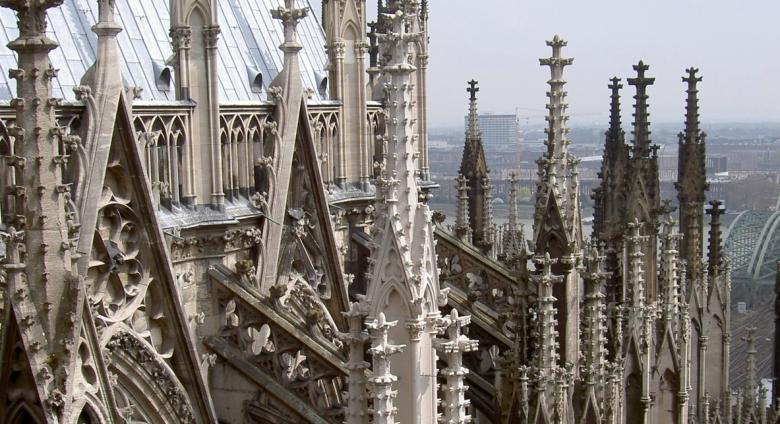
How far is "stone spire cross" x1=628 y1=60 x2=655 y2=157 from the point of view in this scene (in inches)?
963

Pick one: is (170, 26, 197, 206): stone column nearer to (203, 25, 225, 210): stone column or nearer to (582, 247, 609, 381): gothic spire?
(203, 25, 225, 210): stone column

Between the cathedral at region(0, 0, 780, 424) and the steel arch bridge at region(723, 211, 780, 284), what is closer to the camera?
the cathedral at region(0, 0, 780, 424)

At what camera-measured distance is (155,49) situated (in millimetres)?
17094

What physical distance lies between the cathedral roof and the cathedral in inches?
1.5

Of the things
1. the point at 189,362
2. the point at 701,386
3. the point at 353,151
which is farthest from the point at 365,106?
the point at 701,386

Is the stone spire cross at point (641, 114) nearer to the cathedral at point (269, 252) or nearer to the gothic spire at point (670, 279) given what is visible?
the cathedral at point (269, 252)

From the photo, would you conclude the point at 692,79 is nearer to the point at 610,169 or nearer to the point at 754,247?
the point at 610,169

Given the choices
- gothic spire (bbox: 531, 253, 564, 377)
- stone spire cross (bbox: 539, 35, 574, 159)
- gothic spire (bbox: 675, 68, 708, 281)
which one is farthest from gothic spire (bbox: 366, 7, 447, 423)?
gothic spire (bbox: 675, 68, 708, 281)

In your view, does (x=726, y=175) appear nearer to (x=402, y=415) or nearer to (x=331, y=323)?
(x=331, y=323)

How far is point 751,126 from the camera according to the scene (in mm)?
174500

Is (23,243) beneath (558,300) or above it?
above

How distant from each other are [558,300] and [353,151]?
26.4 ft

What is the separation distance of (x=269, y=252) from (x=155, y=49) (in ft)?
10.1

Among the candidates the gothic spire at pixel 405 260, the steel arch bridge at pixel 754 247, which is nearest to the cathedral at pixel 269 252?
the gothic spire at pixel 405 260
